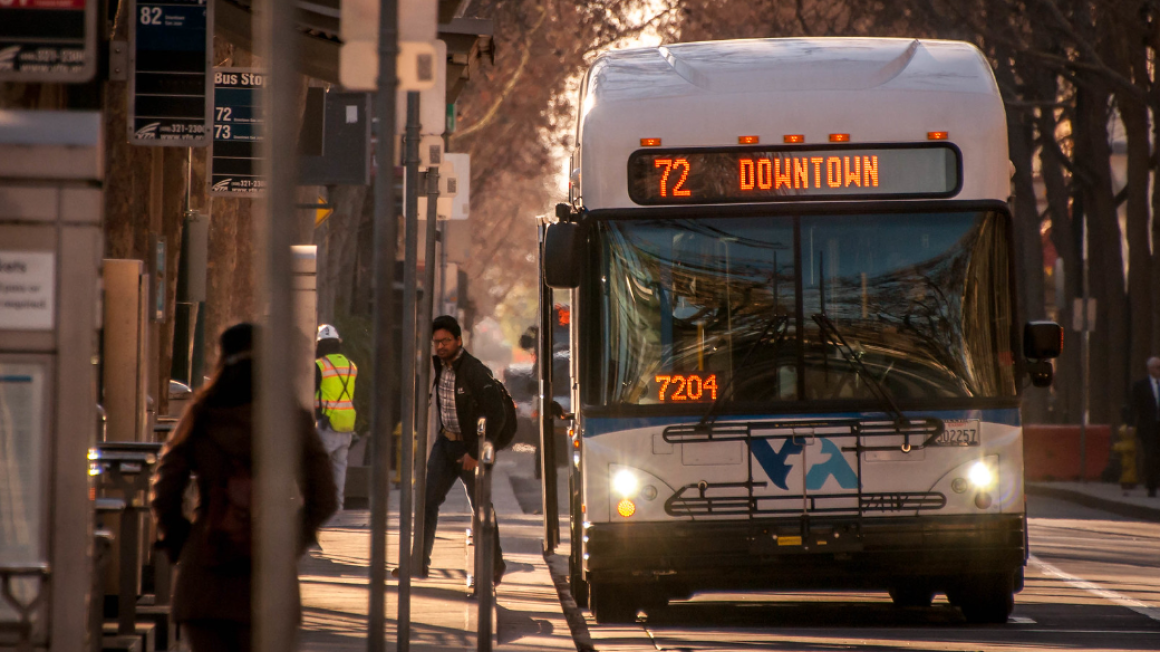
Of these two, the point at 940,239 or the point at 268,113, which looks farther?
the point at 940,239

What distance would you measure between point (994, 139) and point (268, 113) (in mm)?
7321

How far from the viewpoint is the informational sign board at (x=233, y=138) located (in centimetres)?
1444

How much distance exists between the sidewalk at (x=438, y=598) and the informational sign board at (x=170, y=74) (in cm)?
293

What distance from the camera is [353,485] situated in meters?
21.0

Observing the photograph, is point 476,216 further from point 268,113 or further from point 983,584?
point 268,113

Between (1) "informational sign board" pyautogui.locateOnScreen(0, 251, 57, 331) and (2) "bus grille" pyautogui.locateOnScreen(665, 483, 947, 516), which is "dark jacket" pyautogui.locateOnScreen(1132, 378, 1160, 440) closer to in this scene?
(2) "bus grille" pyautogui.locateOnScreen(665, 483, 947, 516)

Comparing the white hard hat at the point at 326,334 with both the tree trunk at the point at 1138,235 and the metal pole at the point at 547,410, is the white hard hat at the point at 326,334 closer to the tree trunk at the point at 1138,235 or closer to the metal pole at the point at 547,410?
the metal pole at the point at 547,410

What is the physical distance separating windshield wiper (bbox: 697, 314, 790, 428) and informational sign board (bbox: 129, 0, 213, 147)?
359 cm

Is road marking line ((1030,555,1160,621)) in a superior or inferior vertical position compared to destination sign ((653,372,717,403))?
inferior

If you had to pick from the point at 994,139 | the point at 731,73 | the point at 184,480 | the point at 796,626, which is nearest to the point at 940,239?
the point at 994,139

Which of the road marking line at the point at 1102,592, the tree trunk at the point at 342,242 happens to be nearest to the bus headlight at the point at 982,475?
the road marking line at the point at 1102,592

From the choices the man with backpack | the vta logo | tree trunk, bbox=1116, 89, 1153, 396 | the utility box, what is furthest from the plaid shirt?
tree trunk, bbox=1116, 89, 1153, 396

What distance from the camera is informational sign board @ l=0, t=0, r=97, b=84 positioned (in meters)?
6.67

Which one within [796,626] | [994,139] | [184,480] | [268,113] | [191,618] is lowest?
[796,626]
